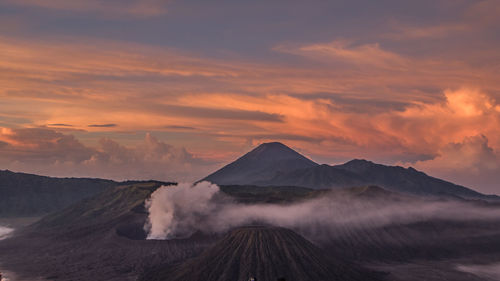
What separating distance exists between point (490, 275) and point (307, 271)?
5864 cm

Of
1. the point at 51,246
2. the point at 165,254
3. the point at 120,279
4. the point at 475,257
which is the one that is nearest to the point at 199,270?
the point at 120,279

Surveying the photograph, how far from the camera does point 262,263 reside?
127 metres

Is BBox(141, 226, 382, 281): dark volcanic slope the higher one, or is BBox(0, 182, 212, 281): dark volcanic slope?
BBox(141, 226, 382, 281): dark volcanic slope

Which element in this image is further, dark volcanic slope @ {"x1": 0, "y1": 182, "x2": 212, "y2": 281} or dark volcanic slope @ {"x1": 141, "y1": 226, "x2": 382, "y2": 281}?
dark volcanic slope @ {"x1": 0, "y1": 182, "x2": 212, "y2": 281}

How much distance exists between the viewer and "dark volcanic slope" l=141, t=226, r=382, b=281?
403 ft

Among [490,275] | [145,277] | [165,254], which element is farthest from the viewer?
[165,254]

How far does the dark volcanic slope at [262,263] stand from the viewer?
12281 cm

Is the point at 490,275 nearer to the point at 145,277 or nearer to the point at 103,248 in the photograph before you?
the point at 145,277

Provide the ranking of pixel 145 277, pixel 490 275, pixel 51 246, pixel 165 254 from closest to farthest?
pixel 145 277, pixel 490 275, pixel 165 254, pixel 51 246

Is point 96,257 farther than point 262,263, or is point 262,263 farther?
point 96,257

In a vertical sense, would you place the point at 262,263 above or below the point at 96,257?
above

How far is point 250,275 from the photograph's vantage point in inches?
4729

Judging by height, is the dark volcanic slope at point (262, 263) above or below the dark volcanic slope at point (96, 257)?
above

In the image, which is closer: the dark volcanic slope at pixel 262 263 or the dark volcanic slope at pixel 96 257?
the dark volcanic slope at pixel 262 263
